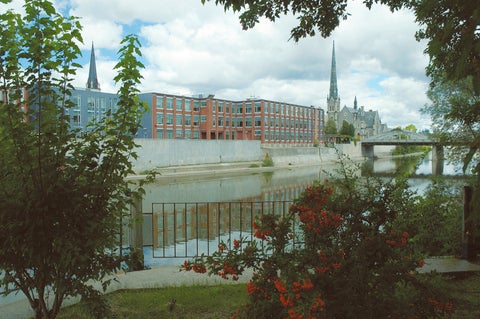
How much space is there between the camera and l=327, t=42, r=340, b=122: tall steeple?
13501 centimetres

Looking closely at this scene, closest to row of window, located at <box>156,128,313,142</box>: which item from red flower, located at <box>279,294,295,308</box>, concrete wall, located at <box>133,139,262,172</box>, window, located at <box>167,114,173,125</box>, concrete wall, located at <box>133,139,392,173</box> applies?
window, located at <box>167,114,173,125</box>

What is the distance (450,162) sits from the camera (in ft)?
41.7

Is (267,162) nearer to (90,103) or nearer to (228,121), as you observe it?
(228,121)

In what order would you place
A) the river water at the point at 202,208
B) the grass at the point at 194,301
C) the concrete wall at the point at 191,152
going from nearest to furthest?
1. the grass at the point at 194,301
2. the river water at the point at 202,208
3. the concrete wall at the point at 191,152

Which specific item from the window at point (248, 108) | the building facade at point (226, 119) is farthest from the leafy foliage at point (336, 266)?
the window at point (248, 108)

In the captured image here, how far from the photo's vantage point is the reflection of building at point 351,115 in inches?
5284

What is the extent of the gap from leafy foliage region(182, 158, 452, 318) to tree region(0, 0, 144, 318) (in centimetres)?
95

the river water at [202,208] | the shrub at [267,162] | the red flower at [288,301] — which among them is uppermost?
the red flower at [288,301]

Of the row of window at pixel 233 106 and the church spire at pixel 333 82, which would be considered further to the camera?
the church spire at pixel 333 82

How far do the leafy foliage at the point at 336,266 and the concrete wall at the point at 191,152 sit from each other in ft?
110

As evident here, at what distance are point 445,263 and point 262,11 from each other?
5433mm

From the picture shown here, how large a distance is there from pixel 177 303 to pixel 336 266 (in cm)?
261

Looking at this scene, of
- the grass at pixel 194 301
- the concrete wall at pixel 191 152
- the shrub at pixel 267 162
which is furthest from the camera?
the shrub at pixel 267 162

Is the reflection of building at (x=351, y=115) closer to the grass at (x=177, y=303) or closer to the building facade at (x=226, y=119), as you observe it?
the building facade at (x=226, y=119)
